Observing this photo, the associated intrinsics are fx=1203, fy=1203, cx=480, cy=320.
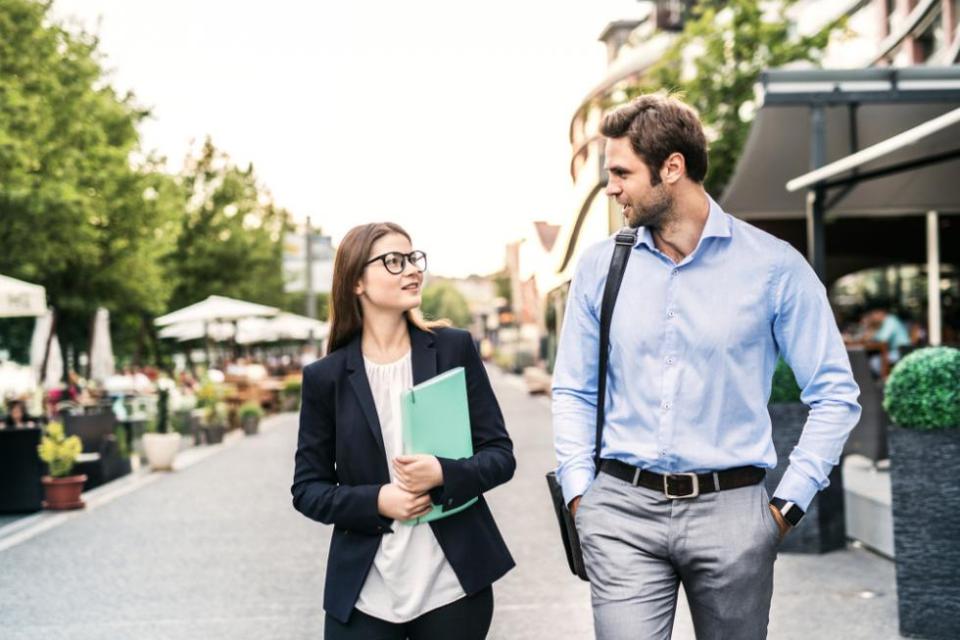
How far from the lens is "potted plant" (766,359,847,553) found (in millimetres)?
7473

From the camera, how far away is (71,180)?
22172 mm

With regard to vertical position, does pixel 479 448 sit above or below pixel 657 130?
below

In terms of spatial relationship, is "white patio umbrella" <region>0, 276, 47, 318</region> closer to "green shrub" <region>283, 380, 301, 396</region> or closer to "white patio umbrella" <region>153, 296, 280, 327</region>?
"white patio umbrella" <region>153, 296, 280, 327</region>

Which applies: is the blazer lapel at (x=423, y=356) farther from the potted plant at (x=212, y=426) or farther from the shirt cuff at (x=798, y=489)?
the potted plant at (x=212, y=426)

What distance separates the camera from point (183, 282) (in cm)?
4353

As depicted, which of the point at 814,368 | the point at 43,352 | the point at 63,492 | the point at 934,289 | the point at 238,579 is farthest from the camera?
the point at 43,352

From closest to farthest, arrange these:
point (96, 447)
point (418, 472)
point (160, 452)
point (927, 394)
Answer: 1. point (418, 472)
2. point (927, 394)
3. point (96, 447)
4. point (160, 452)

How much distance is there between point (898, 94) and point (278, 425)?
51.3 ft

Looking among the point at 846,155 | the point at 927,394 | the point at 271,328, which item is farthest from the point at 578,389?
the point at 271,328

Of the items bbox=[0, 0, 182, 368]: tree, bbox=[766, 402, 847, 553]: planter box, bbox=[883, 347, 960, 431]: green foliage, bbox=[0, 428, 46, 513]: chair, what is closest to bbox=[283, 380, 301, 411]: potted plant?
bbox=[0, 0, 182, 368]: tree

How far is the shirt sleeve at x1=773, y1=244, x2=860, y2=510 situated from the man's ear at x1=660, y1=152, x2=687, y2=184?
322mm

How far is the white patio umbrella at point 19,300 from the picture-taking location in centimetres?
1245

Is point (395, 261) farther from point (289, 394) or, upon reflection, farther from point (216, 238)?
point (216, 238)

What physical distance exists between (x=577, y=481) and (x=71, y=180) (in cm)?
2104
